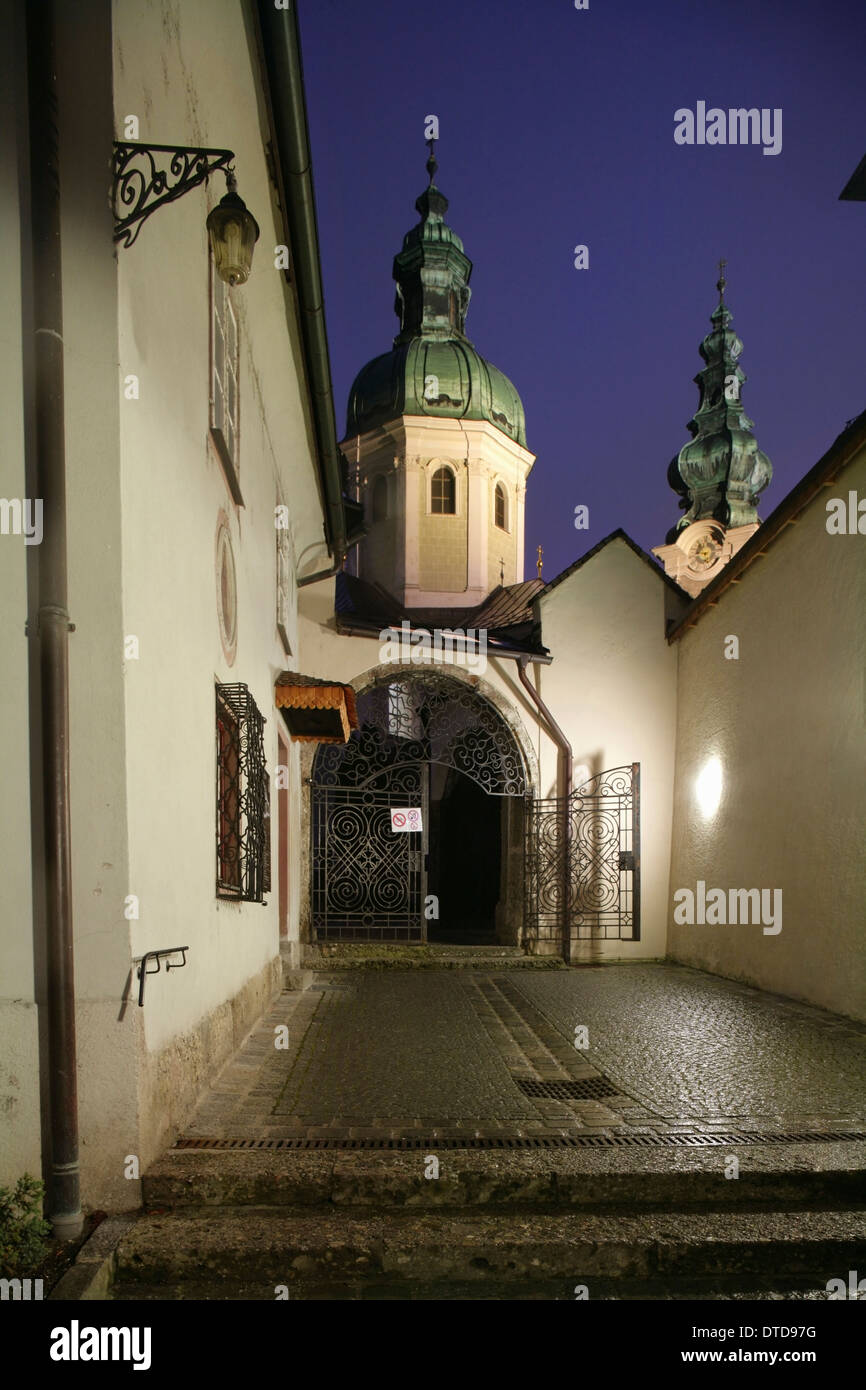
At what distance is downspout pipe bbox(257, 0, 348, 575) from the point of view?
4930mm

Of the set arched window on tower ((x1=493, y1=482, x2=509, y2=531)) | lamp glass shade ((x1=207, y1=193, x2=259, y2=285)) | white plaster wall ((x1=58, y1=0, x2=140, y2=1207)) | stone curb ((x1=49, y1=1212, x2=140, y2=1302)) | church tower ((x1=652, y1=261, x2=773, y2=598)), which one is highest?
church tower ((x1=652, y1=261, x2=773, y2=598))

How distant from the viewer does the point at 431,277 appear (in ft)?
86.0

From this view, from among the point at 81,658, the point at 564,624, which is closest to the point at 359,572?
the point at 564,624

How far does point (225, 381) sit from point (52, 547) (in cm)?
295

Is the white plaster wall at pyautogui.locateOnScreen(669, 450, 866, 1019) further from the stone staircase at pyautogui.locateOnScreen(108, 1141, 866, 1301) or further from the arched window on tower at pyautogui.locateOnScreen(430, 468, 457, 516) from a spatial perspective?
the arched window on tower at pyautogui.locateOnScreen(430, 468, 457, 516)

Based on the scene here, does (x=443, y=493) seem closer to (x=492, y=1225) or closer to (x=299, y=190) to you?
(x=299, y=190)

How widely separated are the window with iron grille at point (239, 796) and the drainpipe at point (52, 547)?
87.0 inches

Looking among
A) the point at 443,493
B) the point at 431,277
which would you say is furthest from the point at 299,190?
the point at 431,277

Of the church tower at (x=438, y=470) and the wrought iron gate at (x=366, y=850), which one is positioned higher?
the church tower at (x=438, y=470)

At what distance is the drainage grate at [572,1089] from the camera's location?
554cm

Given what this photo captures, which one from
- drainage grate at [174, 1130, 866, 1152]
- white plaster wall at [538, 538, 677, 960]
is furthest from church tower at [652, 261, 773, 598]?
drainage grate at [174, 1130, 866, 1152]

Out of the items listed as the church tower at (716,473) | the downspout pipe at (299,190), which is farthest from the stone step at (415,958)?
the church tower at (716,473)

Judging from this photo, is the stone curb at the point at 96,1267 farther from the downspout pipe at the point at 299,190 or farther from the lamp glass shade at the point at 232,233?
the downspout pipe at the point at 299,190

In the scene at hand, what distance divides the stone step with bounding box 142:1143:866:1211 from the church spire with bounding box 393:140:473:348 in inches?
948
